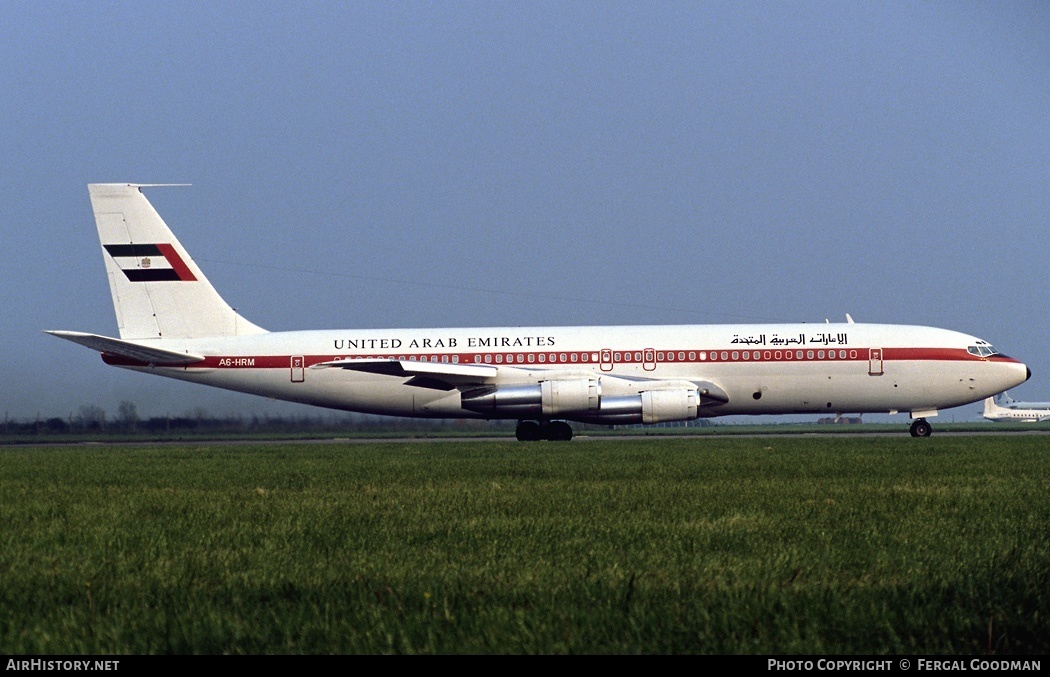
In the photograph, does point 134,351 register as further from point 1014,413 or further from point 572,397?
point 1014,413

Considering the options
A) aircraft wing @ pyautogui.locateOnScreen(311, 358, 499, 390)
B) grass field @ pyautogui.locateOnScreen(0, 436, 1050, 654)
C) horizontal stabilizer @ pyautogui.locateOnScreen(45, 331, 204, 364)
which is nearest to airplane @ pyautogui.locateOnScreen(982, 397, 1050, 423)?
aircraft wing @ pyautogui.locateOnScreen(311, 358, 499, 390)

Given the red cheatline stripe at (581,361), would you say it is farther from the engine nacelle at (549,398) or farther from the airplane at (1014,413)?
the airplane at (1014,413)

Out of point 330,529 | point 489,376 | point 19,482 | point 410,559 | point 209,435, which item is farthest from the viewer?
point 209,435

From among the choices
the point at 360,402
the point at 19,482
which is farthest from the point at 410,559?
the point at 360,402

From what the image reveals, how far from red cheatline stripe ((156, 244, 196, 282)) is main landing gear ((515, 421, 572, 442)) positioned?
12.0 meters

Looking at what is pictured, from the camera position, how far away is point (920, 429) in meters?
36.6

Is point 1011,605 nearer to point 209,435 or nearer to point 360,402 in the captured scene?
point 360,402

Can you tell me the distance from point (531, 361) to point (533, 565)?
28.8m

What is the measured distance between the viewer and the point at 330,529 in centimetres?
943

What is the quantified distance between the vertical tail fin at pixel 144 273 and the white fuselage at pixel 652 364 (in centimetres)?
62

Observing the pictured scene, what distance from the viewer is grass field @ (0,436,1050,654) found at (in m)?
5.07

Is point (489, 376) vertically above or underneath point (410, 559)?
above

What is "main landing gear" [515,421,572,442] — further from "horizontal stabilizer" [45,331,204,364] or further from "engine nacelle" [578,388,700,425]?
"horizontal stabilizer" [45,331,204,364]
